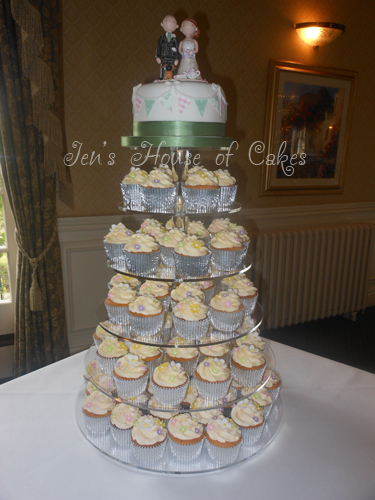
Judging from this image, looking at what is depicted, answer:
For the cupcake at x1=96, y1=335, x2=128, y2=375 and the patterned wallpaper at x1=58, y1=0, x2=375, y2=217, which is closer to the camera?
the cupcake at x1=96, y1=335, x2=128, y2=375

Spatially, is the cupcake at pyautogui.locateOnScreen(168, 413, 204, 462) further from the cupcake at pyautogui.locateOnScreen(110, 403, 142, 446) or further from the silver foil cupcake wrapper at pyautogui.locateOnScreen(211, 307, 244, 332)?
the silver foil cupcake wrapper at pyautogui.locateOnScreen(211, 307, 244, 332)

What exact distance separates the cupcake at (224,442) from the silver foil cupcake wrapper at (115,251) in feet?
2.53

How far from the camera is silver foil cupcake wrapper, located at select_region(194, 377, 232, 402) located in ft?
4.85

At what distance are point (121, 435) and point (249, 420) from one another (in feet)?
1.62

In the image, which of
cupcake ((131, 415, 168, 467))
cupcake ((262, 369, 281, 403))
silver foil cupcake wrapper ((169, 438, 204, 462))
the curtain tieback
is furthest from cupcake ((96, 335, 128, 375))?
the curtain tieback

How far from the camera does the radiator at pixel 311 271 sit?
3.78 meters

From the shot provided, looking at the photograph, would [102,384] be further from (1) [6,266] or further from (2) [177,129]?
(1) [6,266]

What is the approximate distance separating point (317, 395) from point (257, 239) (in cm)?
205

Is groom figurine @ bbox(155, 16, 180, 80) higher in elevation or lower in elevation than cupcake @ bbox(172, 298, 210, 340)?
higher

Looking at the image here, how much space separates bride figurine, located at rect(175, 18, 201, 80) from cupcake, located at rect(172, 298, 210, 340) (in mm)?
865

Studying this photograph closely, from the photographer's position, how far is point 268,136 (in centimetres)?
364

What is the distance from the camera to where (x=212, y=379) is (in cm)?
147

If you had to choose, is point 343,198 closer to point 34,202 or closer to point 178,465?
point 34,202

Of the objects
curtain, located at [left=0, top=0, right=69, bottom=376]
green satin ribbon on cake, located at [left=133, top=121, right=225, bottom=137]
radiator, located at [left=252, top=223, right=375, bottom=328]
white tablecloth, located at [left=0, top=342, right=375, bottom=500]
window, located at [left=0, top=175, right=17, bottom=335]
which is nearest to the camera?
white tablecloth, located at [left=0, top=342, right=375, bottom=500]
